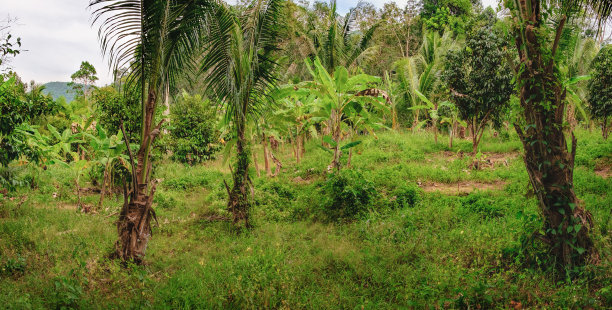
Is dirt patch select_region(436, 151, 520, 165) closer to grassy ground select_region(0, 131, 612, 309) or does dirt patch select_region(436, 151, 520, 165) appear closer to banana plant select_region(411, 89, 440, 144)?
banana plant select_region(411, 89, 440, 144)

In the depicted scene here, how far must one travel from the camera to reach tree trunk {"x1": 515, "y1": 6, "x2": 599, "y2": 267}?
362 cm

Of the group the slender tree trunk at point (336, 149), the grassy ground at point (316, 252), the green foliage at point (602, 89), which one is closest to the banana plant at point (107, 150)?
the grassy ground at point (316, 252)

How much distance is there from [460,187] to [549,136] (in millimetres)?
4071

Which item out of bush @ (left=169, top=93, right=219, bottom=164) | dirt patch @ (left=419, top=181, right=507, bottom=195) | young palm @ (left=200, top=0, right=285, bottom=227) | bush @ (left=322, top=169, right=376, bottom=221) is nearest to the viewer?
A: young palm @ (left=200, top=0, right=285, bottom=227)

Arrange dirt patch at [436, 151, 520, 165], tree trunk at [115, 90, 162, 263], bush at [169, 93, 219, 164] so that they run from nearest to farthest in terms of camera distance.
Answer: tree trunk at [115, 90, 162, 263] < dirt patch at [436, 151, 520, 165] < bush at [169, 93, 219, 164]

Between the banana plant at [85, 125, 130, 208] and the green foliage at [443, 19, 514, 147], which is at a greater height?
the green foliage at [443, 19, 514, 147]

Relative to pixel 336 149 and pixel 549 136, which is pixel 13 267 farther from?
pixel 549 136

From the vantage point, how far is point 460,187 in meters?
7.56

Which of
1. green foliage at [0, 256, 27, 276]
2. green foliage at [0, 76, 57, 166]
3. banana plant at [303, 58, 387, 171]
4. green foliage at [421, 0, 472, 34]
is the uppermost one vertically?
green foliage at [421, 0, 472, 34]

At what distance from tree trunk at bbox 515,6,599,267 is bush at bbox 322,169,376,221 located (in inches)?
117

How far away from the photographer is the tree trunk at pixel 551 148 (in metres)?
3.62

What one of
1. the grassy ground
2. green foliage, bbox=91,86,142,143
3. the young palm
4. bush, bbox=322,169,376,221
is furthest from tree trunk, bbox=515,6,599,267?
green foliage, bbox=91,86,142,143

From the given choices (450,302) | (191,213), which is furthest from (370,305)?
(191,213)

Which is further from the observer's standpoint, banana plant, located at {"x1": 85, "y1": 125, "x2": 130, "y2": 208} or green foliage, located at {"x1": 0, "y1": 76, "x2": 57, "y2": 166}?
banana plant, located at {"x1": 85, "y1": 125, "x2": 130, "y2": 208}
